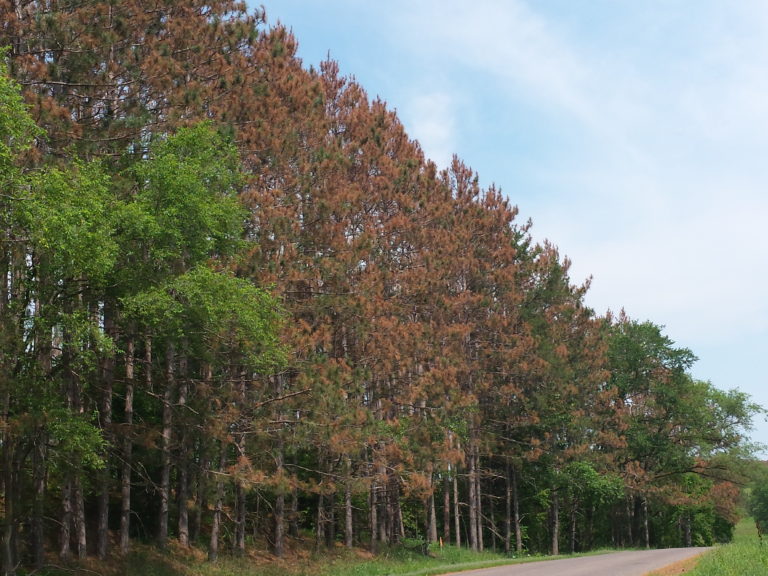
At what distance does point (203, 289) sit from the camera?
1717 centimetres

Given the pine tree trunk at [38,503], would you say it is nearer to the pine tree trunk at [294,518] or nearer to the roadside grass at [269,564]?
the roadside grass at [269,564]

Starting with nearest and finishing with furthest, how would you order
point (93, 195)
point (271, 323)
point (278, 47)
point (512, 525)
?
point (93, 195) → point (271, 323) → point (278, 47) → point (512, 525)

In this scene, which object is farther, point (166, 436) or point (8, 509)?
point (166, 436)

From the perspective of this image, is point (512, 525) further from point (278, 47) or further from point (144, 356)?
point (278, 47)

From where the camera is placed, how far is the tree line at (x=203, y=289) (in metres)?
16.2

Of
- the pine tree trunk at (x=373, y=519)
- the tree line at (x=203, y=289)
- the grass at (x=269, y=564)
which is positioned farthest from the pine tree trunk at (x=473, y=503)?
the pine tree trunk at (x=373, y=519)

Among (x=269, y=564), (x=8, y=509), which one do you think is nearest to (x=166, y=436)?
(x=8, y=509)

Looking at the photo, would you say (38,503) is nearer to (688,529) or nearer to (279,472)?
(279,472)

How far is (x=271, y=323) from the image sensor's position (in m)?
19.2

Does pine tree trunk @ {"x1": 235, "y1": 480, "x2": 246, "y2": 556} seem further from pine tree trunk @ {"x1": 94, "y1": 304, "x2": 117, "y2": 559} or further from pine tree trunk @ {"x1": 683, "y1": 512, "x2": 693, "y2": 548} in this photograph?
pine tree trunk @ {"x1": 683, "y1": 512, "x2": 693, "y2": 548}

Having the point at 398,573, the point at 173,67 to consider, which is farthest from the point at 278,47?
the point at 398,573

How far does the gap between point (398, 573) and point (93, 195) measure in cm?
1404

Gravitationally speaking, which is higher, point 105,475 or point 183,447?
point 183,447

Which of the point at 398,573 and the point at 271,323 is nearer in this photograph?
the point at 271,323
